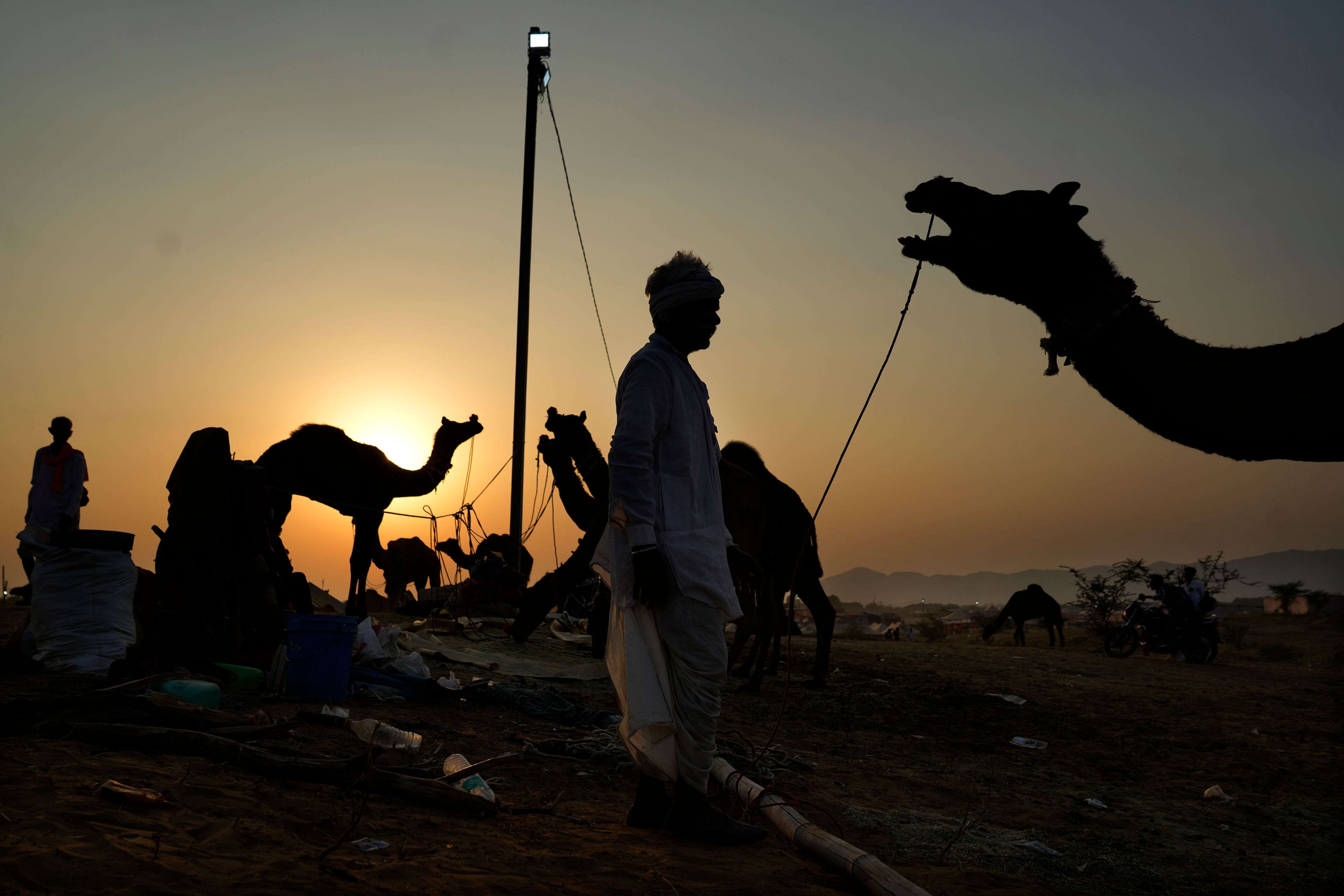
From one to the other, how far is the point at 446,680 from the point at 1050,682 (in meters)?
7.48

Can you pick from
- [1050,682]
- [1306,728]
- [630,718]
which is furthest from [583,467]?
[1306,728]

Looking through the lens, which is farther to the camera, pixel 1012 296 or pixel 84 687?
pixel 84 687

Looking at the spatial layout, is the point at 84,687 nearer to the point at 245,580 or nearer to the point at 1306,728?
the point at 245,580

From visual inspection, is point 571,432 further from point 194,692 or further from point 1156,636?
point 1156,636

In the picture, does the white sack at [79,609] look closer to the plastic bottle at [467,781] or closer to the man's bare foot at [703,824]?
the plastic bottle at [467,781]

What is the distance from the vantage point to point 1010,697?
949 cm

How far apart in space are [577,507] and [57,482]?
5553 millimetres

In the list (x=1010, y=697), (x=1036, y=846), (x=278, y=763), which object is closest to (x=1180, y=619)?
(x=1010, y=697)

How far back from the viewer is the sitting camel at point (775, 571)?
9586mm

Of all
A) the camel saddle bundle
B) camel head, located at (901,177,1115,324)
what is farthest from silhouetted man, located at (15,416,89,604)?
camel head, located at (901,177,1115,324)

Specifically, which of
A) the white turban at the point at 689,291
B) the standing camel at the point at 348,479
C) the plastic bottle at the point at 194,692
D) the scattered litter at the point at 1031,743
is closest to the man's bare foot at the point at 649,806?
the white turban at the point at 689,291

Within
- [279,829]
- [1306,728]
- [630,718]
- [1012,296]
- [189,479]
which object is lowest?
[1306,728]

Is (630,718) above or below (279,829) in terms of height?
above

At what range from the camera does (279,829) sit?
309 centimetres
